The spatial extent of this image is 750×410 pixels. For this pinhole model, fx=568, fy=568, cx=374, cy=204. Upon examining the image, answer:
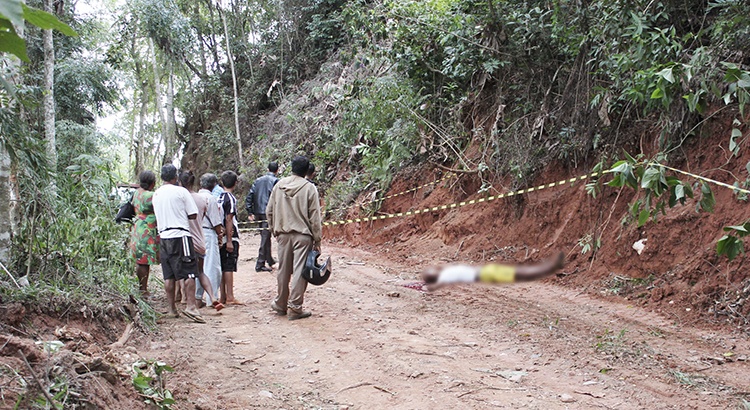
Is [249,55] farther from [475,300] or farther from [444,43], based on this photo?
[475,300]

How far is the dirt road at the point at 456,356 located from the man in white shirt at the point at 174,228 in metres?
0.55

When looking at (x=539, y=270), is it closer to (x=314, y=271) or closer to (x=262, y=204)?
(x=314, y=271)

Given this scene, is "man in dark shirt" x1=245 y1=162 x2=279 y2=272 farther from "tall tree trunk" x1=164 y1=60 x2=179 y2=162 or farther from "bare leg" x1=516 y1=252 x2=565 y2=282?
"tall tree trunk" x1=164 y1=60 x2=179 y2=162

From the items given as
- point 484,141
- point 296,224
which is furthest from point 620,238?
point 296,224

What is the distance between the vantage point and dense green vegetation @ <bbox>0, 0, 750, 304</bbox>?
529cm

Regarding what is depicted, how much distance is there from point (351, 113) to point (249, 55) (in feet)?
38.6

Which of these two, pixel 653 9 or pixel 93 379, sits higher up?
pixel 653 9

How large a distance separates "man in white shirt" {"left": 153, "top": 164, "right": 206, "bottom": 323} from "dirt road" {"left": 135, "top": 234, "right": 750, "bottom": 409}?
1.81ft

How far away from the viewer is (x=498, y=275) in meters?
0.49

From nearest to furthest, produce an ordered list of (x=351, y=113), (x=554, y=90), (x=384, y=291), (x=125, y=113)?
(x=384, y=291) < (x=554, y=90) < (x=351, y=113) < (x=125, y=113)

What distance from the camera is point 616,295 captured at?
6879 mm

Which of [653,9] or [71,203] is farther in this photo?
Answer: [653,9]

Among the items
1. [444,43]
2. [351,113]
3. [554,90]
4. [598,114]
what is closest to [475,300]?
[598,114]

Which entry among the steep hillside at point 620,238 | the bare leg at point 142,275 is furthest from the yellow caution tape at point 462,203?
the bare leg at point 142,275
